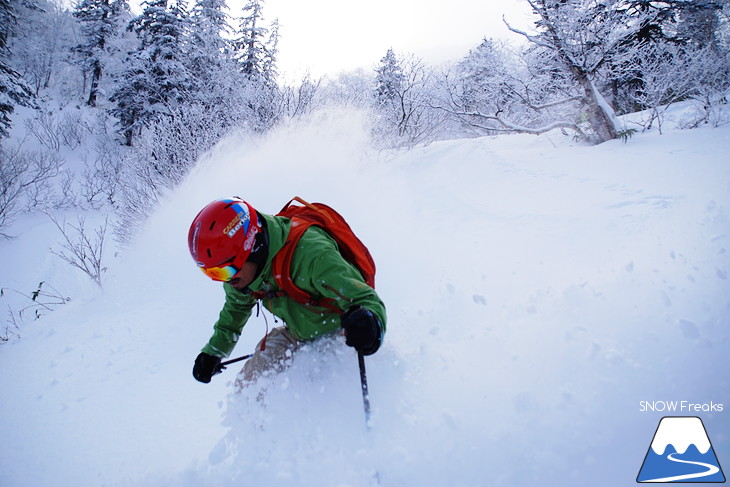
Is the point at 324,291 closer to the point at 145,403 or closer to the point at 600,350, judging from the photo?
the point at 600,350

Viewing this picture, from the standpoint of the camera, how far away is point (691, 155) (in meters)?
6.07

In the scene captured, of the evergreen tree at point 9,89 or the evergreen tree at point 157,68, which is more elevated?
the evergreen tree at point 157,68

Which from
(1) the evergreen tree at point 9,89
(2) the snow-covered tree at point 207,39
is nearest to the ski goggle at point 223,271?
(1) the evergreen tree at point 9,89

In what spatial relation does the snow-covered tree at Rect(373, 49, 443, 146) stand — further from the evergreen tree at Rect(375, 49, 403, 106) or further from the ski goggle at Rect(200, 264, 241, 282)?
the ski goggle at Rect(200, 264, 241, 282)

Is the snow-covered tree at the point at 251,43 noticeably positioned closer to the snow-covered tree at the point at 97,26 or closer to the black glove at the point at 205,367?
the snow-covered tree at the point at 97,26

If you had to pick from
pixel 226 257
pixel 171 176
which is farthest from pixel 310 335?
pixel 171 176

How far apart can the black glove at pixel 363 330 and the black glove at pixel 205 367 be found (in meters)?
1.31

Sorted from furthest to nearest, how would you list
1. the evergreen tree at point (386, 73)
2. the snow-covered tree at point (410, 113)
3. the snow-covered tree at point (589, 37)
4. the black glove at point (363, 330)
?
the evergreen tree at point (386, 73) < the snow-covered tree at point (410, 113) < the snow-covered tree at point (589, 37) < the black glove at point (363, 330)

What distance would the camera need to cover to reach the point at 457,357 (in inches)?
97.8

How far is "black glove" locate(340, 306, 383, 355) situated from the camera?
65.4 inches

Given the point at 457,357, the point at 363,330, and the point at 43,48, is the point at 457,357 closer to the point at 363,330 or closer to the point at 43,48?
the point at 363,330

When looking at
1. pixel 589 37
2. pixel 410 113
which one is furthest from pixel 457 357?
pixel 410 113

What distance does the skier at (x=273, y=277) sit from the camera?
1774 millimetres

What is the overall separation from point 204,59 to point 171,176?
12.0 metres
